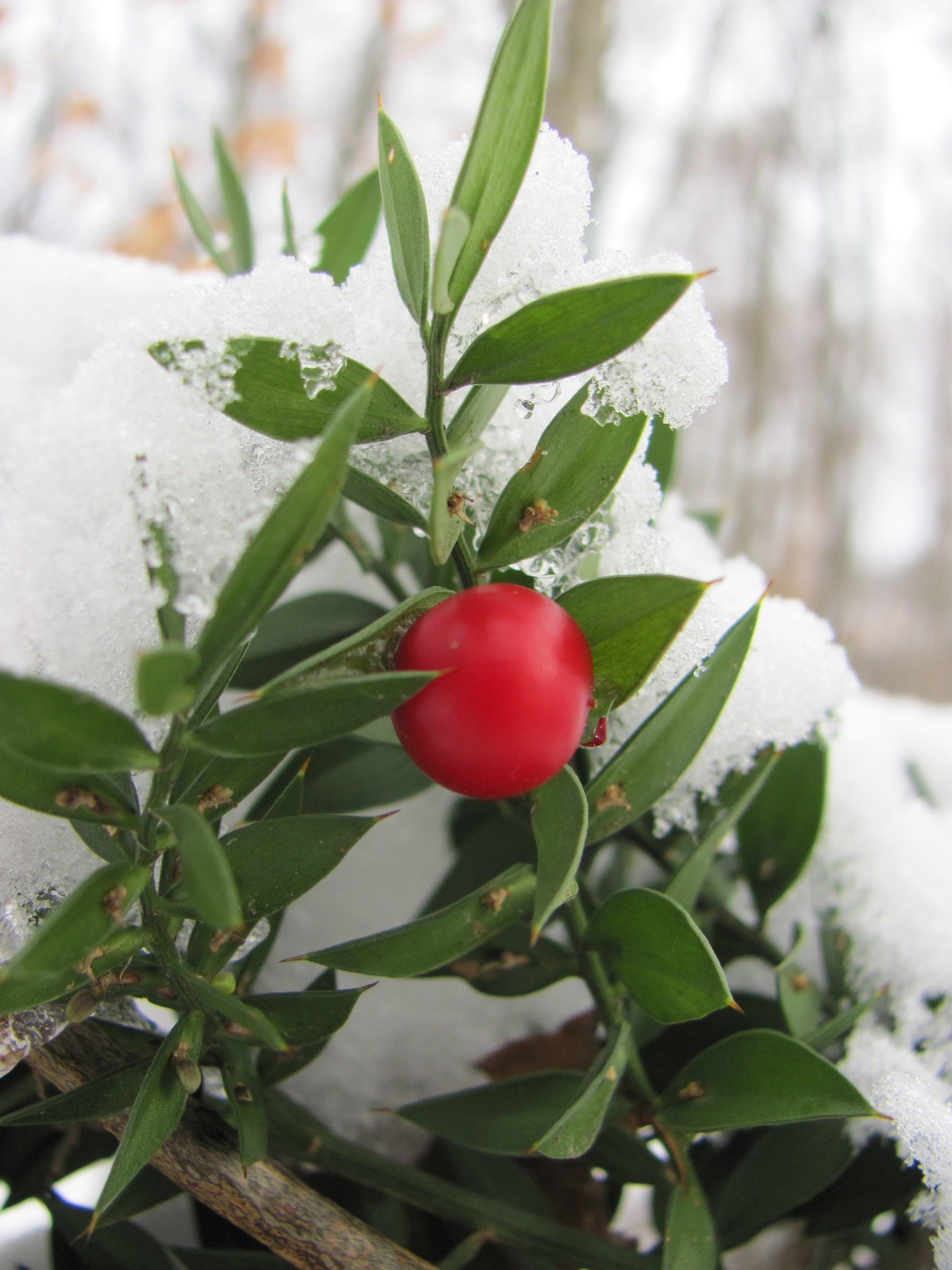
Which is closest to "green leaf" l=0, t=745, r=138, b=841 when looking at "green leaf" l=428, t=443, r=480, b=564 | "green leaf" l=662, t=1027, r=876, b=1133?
"green leaf" l=428, t=443, r=480, b=564

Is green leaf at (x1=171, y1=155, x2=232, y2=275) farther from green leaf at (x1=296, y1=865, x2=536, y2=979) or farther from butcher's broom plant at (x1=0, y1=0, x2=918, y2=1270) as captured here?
green leaf at (x1=296, y1=865, x2=536, y2=979)

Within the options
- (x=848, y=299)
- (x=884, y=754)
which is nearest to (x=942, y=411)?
(x=848, y=299)

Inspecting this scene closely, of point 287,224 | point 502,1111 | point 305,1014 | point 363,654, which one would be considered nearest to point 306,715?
point 363,654

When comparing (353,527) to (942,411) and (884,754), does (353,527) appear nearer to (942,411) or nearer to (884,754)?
(884,754)

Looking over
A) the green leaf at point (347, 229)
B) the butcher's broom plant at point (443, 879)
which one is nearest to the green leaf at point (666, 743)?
the butcher's broom plant at point (443, 879)

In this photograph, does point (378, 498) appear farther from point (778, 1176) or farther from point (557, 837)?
point (778, 1176)
